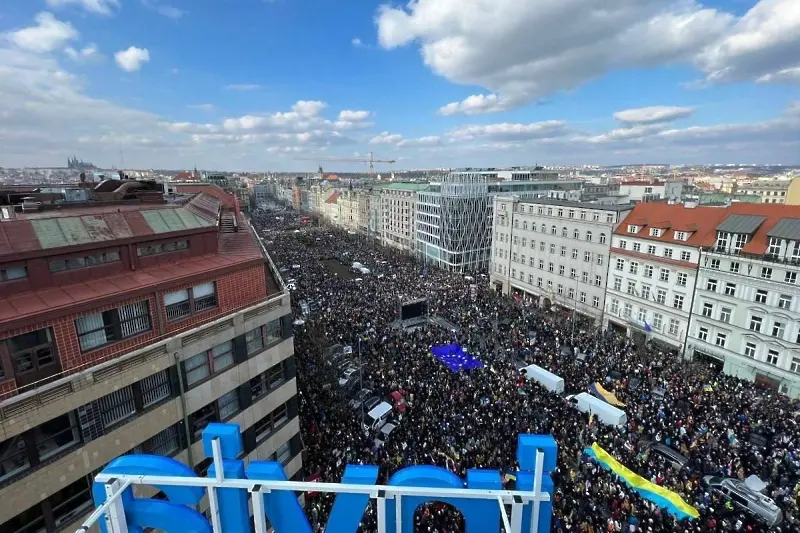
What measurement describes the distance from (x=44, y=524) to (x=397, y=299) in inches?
1711

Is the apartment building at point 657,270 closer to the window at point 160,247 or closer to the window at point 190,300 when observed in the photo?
the window at point 190,300

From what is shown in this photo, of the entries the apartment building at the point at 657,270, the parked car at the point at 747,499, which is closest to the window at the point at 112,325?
the parked car at the point at 747,499

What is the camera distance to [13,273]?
1256cm

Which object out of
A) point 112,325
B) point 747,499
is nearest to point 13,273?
point 112,325

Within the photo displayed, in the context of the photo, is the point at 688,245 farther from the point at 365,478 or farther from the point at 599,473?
the point at 365,478

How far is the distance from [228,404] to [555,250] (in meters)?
48.0

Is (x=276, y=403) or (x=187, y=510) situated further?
(x=276, y=403)

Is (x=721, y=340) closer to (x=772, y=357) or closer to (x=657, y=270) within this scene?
(x=772, y=357)

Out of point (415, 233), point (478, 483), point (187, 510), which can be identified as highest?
point (478, 483)

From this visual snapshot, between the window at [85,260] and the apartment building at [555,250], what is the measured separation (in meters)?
48.5

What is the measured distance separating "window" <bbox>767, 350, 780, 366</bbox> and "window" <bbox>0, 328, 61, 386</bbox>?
48.0 m

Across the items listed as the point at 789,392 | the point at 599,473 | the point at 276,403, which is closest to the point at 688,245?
the point at 789,392

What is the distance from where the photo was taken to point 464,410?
28.8 m

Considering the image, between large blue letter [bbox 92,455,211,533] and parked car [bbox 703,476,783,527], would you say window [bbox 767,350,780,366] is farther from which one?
large blue letter [bbox 92,455,211,533]
